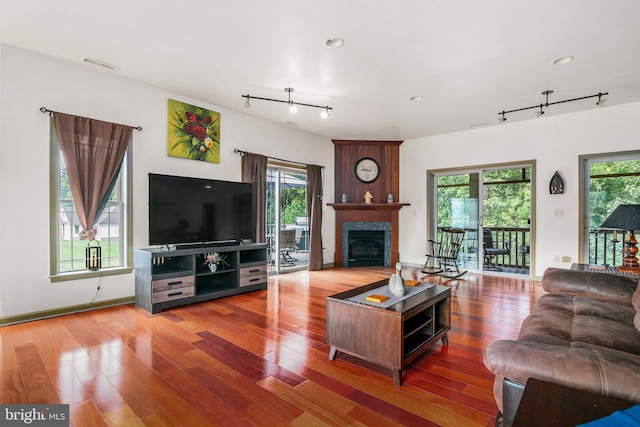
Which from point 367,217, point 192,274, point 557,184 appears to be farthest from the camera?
point 367,217

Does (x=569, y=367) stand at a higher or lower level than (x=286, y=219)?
lower

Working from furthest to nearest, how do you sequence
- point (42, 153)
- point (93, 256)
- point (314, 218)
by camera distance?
point (314, 218) → point (93, 256) → point (42, 153)

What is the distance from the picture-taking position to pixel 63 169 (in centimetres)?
343

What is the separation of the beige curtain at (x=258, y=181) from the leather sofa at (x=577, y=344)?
3750 mm

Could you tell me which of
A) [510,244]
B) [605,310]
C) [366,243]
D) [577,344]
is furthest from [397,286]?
[510,244]

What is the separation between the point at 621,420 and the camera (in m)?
0.78

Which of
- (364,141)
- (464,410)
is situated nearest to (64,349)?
(464,410)

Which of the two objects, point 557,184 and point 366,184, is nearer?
point 557,184

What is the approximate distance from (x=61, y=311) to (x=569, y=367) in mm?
4295

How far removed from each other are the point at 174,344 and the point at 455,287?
12.7ft

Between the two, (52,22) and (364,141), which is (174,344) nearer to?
(52,22)

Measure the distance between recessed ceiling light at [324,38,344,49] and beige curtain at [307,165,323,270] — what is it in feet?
10.4

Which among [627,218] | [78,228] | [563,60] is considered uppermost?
[563,60]

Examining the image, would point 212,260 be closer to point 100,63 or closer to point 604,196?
point 100,63
